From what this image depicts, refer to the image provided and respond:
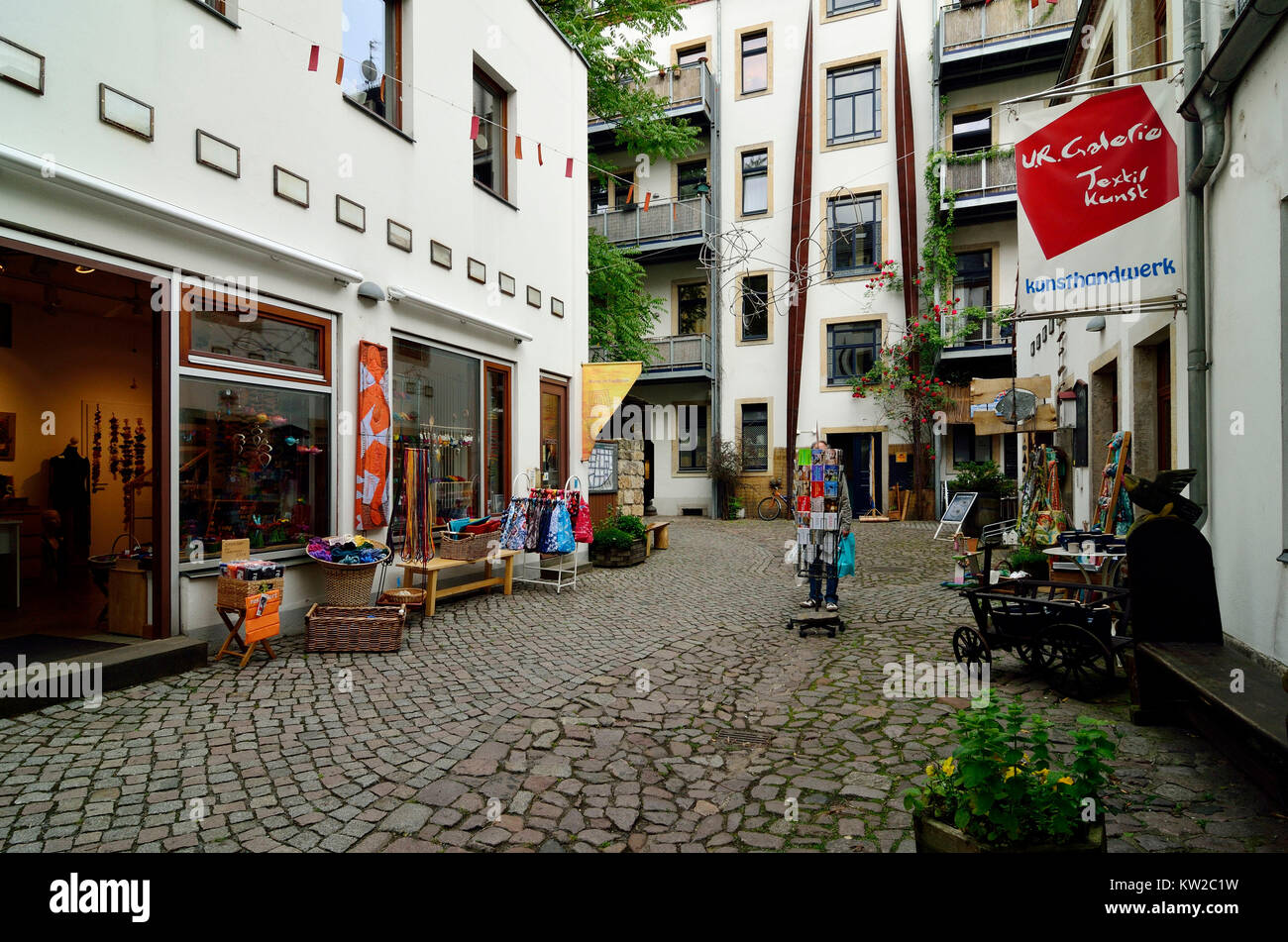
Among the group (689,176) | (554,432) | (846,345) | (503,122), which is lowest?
(554,432)

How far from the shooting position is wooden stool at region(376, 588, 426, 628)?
21.9ft

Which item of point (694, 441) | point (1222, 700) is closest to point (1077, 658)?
point (1222, 700)

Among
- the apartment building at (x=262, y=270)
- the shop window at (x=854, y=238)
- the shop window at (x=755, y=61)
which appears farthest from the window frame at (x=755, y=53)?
the apartment building at (x=262, y=270)

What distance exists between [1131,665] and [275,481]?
6.50 metres

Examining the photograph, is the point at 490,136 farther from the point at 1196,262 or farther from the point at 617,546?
the point at 1196,262

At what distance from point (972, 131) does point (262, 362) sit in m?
18.4

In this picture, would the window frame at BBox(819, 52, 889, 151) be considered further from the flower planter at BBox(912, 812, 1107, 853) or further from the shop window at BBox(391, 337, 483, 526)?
the flower planter at BBox(912, 812, 1107, 853)

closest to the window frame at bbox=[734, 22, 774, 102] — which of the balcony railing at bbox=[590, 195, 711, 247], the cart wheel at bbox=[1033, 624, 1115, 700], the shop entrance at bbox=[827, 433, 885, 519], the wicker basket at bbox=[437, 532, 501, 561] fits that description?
the balcony railing at bbox=[590, 195, 711, 247]

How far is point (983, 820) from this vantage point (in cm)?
221

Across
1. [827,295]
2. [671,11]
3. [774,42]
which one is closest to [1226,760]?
[671,11]

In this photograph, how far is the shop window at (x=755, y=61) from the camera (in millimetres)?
20500

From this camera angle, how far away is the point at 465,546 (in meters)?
7.64

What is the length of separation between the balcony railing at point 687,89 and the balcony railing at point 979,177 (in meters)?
6.68

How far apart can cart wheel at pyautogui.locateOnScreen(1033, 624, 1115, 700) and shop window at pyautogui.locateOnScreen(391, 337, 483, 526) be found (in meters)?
5.73
